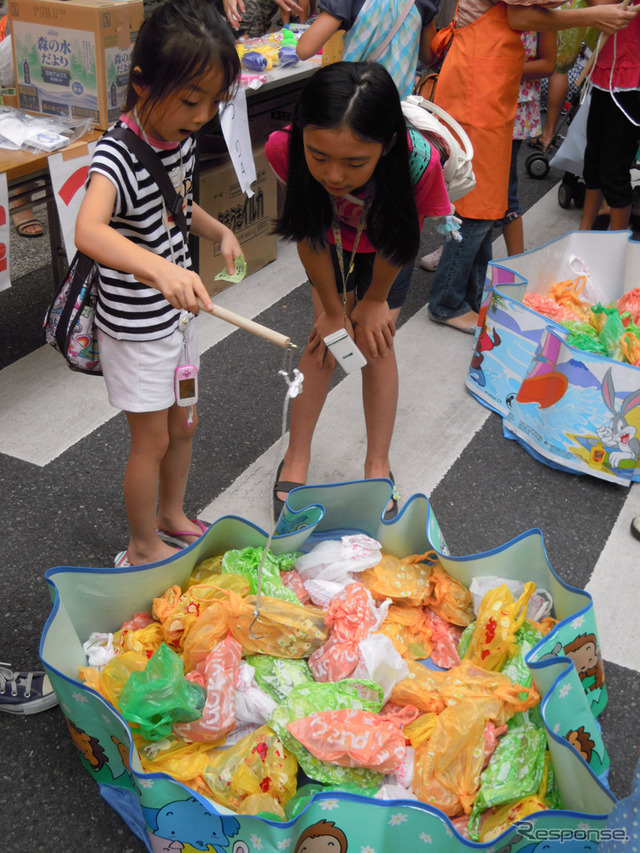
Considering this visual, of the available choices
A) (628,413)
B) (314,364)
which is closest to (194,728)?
(314,364)

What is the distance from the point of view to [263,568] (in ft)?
6.51

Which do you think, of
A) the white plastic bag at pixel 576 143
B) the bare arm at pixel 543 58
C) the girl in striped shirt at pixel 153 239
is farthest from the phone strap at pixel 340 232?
the white plastic bag at pixel 576 143

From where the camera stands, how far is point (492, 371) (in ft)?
9.93

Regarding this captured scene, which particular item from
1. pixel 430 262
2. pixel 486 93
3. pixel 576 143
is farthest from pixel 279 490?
pixel 576 143

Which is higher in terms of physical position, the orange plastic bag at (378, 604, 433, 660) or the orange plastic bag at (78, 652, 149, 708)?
the orange plastic bag at (78, 652, 149, 708)

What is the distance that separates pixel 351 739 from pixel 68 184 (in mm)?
2109

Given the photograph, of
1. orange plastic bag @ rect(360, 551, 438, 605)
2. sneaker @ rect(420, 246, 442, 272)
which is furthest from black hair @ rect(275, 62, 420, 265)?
sneaker @ rect(420, 246, 442, 272)

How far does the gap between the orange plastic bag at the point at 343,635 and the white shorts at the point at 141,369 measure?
63 centimetres

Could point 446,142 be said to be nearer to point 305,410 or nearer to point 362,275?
point 362,275

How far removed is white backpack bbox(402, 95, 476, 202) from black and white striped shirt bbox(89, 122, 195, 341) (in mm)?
625

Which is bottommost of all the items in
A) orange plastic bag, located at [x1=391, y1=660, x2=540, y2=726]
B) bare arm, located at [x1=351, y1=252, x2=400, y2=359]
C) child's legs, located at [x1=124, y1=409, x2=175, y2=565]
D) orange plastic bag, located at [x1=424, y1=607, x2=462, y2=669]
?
orange plastic bag, located at [x1=424, y1=607, x2=462, y2=669]

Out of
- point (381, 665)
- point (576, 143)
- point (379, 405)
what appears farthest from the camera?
point (576, 143)

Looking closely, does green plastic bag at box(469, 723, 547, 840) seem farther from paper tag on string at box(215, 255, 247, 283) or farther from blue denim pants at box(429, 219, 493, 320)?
blue denim pants at box(429, 219, 493, 320)

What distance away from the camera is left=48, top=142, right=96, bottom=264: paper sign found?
8.99 ft
